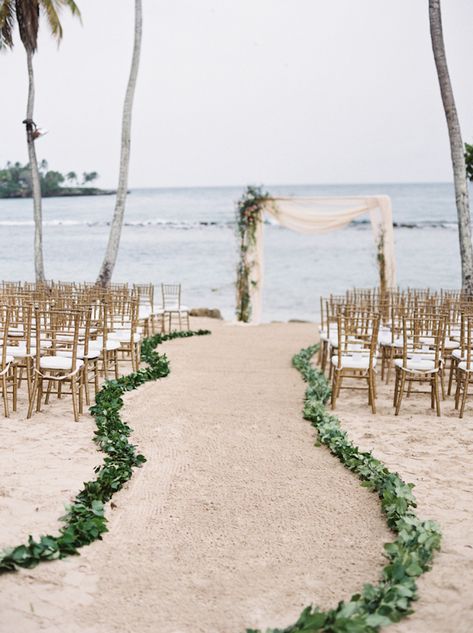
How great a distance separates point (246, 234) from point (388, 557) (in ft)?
36.0

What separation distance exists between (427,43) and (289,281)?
977cm

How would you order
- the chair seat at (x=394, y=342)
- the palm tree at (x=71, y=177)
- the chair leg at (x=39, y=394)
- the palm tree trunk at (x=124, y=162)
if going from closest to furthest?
the chair leg at (x=39, y=394), the chair seat at (x=394, y=342), the palm tree trunk at (x=124, y=162), the palm tree at (x=71, y=177)

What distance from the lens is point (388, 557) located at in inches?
147

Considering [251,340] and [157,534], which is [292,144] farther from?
[157,534]

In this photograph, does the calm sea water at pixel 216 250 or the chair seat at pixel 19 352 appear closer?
the chair seat at pixel 19 352

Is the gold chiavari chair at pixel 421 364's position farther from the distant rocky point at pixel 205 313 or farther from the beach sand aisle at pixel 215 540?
the distant rocky point at pixel 205 313

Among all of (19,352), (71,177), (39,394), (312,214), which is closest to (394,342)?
(39,394)

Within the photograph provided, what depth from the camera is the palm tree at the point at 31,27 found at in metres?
14.6

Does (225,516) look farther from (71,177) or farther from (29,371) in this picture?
(71,177)

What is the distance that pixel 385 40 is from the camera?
26.5 m

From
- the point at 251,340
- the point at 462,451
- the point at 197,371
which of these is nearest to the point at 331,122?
the point at 251,340

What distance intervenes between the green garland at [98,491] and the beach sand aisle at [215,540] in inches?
2.7

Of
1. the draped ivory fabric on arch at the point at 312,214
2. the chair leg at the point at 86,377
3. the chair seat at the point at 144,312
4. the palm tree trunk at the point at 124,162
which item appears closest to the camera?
the chair leg at the point at 86,377

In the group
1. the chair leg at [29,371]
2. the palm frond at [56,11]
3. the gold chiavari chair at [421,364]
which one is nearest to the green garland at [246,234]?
the palm frond at [56,11]
